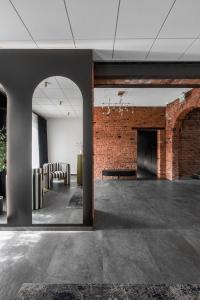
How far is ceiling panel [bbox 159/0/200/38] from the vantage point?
274 cm

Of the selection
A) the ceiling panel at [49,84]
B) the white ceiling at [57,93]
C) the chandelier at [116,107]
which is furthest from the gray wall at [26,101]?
the chandelier at [116,107]

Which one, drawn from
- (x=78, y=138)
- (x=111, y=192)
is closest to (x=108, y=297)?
(x=111, y=192)

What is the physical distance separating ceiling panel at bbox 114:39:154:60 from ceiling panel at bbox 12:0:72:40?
0.83m

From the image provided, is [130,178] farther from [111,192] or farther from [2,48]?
[2,48]

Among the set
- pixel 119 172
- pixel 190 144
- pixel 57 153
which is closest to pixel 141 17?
pixel 119 172

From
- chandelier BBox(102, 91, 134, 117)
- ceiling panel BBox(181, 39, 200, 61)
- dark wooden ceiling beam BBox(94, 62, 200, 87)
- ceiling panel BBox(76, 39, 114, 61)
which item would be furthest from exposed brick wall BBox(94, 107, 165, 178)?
ceiling panel BBox(76, 39, 114, 61)

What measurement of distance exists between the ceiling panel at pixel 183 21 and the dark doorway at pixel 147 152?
851cm

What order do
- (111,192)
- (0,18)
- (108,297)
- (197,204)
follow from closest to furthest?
(108,297) → (0,18) → (197,204) → (111,192)

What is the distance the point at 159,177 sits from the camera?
989 centimetres

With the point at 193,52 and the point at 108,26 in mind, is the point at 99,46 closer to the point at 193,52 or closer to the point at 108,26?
the point at 108,26

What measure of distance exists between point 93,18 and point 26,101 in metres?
1.66

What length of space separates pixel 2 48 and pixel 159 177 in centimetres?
775

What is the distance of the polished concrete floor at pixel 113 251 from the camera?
8.14 feet

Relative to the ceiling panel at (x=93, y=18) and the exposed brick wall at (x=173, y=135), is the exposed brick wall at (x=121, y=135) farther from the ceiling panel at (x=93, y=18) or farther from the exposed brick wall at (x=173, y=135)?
the ceiling panel at (x=93, y=18)
